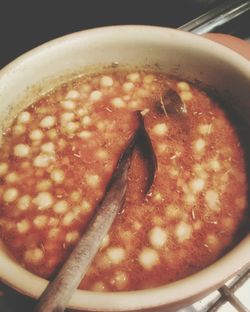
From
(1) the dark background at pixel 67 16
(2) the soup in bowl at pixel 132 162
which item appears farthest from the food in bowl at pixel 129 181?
(1) the dark background at pixel 67 16

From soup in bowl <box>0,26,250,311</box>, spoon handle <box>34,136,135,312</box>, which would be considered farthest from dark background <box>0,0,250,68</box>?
spoon handle <box>34,136,135,312</box>

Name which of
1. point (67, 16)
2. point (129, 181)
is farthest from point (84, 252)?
point (67, 16)

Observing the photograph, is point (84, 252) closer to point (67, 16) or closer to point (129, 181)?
point (129, 181)

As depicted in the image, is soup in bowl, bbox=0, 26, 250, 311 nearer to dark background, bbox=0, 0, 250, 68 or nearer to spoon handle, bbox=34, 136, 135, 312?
spoon handle, bbox=34, 136, 135, 312

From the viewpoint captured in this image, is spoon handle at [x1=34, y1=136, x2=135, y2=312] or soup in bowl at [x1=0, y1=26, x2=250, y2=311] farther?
soup in bowl at [x1=0, y1=26, x2=250, y2=311]

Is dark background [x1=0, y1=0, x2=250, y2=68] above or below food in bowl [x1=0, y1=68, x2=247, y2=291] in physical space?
above

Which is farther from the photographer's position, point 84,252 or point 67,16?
point 67,16

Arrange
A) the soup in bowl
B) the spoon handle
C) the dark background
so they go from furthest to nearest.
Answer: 1. the dark background
2. the soup in bowl
3. the spoon handle
